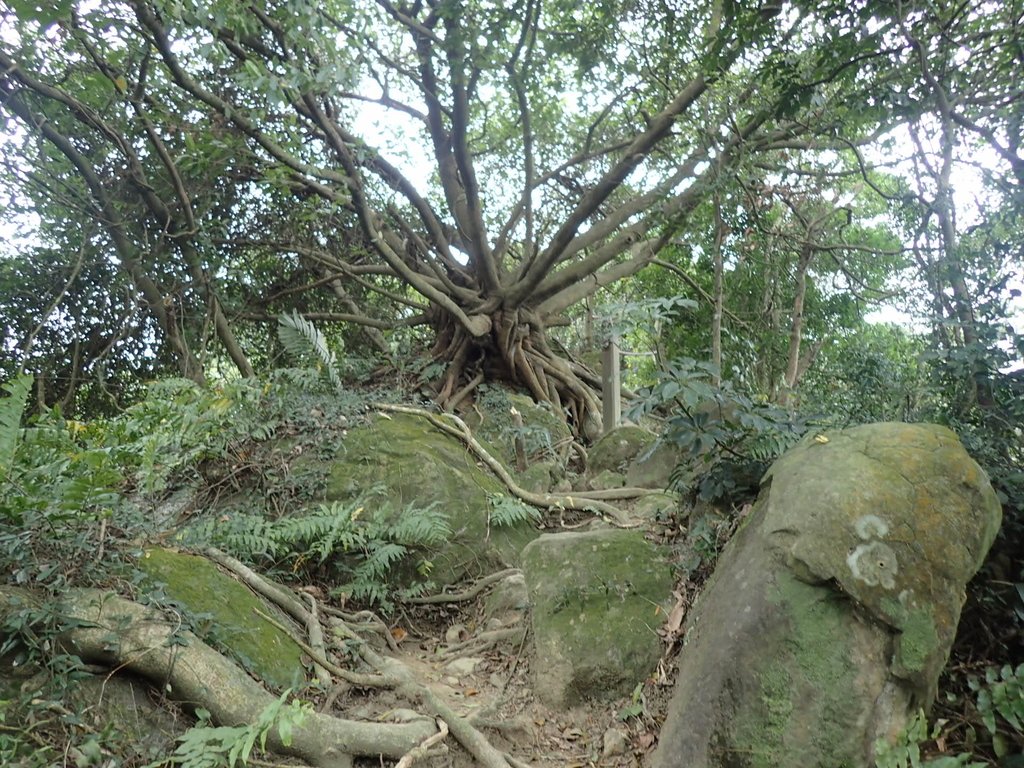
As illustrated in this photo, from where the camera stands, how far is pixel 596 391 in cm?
1043

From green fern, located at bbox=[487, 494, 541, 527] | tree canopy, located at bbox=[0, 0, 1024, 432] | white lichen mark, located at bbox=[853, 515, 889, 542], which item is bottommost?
green fern, located at bbox=[487, 494, 541, 527]

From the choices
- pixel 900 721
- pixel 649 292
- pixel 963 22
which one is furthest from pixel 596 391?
pixel 900 721

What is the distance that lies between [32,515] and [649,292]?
9.95m

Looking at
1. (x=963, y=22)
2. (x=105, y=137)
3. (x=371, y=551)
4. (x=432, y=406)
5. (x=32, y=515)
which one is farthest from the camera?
(x=432, y=406)

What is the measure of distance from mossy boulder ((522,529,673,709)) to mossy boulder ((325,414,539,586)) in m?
1.21

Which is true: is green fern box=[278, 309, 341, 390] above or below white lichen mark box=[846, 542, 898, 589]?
above

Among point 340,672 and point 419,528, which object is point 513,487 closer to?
point 419,528

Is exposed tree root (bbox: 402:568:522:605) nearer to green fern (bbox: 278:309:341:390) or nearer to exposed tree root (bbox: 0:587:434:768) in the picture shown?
exposed tree root (bbox: 0:587:434:768)

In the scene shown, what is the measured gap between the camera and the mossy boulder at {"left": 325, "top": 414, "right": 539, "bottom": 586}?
551 cm

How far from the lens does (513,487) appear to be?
6.43 m

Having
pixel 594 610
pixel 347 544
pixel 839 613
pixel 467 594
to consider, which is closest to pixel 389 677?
pixel 594 610

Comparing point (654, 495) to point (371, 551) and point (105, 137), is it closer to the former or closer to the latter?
point (371, 551)

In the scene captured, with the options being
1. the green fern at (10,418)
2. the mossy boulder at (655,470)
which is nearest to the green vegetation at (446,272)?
the green fern at (10,418)

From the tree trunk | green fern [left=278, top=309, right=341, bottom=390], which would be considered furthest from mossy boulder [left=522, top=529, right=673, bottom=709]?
the tree trunk
